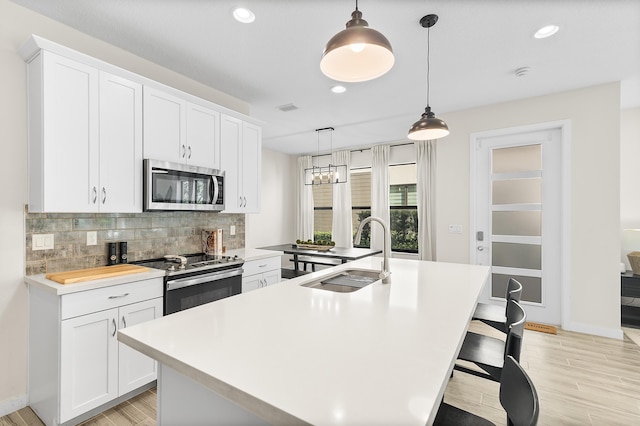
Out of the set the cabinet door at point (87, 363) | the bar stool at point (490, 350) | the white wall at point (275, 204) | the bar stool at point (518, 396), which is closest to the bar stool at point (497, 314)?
the bar stool at point (490, 350)

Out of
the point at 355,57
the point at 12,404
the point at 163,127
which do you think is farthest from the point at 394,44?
the point at 12,404

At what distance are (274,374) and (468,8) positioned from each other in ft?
8.34

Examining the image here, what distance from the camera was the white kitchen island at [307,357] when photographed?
711 millimetres

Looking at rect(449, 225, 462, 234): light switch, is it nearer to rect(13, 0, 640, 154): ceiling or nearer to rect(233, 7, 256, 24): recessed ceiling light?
rect(13, 0, 640, 154): ceiling

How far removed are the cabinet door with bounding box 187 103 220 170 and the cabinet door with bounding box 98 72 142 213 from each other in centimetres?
47

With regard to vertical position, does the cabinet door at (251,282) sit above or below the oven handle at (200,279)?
below

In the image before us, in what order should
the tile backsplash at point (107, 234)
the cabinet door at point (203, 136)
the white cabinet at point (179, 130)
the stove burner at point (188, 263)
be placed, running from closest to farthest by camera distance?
the tile backsplash at point (107, 234) → the stove burner at point (188, 263) → the white cabinet at point (179, 130) → the cabinet door at point (203, 136)

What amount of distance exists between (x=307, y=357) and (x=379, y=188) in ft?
17.3

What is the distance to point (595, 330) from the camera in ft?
11.1

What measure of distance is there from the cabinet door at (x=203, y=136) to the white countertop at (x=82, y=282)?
1.16 meters

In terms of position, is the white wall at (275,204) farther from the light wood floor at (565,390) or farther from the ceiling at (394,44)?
the light wood floor at (565,390)

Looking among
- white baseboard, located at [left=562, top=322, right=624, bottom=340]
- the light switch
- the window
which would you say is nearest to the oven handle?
the light switch

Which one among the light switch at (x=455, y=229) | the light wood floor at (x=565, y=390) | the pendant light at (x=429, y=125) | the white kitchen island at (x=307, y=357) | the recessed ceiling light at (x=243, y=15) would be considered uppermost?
the recessed ceiling light at (x=243, y=15)

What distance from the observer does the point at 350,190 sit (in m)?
6.41
